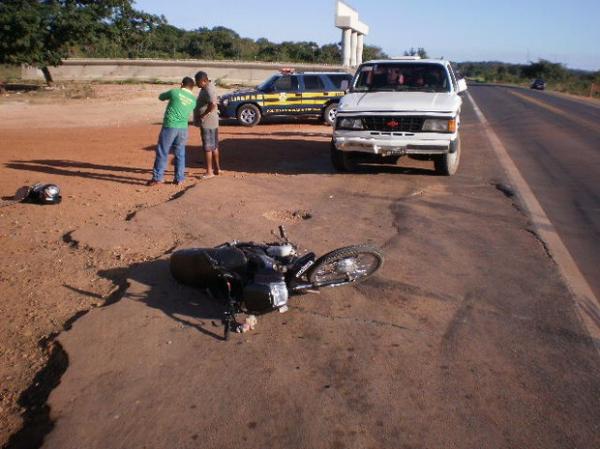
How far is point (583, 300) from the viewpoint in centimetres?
507

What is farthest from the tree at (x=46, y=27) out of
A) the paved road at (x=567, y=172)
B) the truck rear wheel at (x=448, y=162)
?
the truck rear wheel at (x=448, y=162)

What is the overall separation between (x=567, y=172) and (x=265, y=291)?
8.72 m

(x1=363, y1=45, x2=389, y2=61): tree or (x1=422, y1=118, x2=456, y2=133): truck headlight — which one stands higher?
(x1=422, y1=118, x2=456, y2=133): truck headlight

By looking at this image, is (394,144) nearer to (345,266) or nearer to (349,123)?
(349,123)

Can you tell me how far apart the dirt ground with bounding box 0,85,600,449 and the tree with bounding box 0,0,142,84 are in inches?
875

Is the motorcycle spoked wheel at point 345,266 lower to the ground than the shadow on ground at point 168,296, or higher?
higher

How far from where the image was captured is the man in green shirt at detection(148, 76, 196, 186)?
9.14m

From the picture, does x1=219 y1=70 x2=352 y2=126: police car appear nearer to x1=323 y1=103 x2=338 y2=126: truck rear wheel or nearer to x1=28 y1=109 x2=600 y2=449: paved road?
x1=323 y1=103 x2=338 y2=126: truck rear wheel

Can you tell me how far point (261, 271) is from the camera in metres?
4.62

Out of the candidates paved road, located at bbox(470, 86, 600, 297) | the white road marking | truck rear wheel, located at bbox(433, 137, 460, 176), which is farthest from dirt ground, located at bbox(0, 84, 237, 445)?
paved road, located at bbox(470, 86, 600, 297)

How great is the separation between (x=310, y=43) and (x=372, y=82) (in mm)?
62851

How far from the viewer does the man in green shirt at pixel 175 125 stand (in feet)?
30.0

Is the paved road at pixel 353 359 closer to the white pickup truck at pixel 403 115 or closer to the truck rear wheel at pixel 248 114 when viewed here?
the white pickup truck at pixel 403 115

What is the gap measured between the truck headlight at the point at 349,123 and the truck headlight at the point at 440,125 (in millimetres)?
1086
